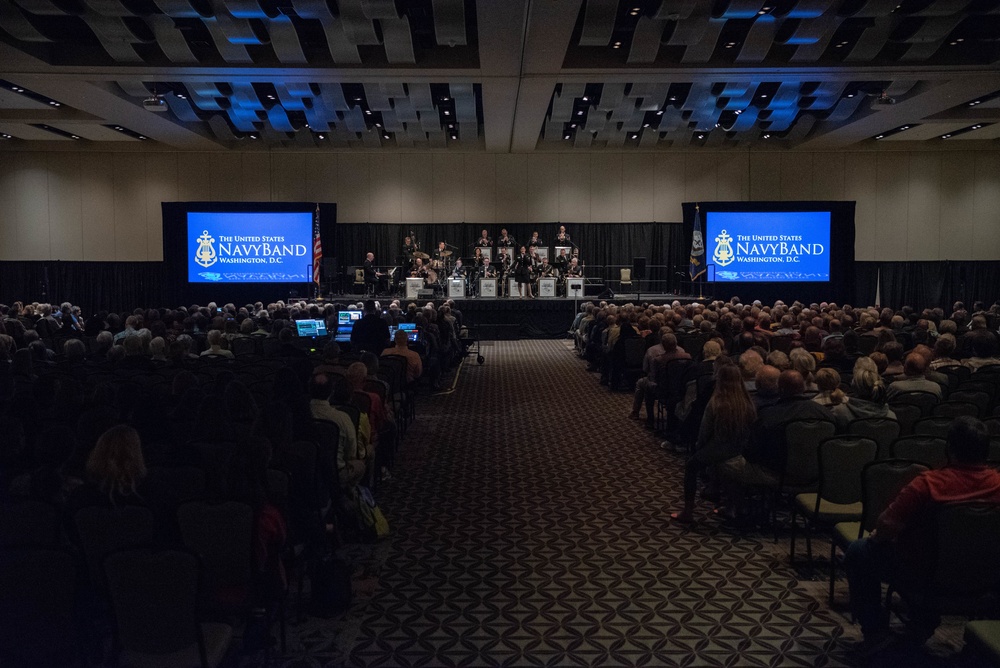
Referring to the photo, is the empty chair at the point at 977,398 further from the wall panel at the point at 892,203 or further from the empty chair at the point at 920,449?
the wall panel at the point at 892,203

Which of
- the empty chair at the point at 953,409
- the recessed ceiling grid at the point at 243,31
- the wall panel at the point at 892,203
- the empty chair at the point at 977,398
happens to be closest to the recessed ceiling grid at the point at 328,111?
the recessed ceiling grid at the point at 243,31

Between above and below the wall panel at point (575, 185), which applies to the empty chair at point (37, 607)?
below

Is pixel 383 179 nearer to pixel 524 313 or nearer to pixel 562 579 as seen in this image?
pixel 524 313

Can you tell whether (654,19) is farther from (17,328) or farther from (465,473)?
(17,328)

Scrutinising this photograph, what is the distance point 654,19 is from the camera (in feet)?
41.9

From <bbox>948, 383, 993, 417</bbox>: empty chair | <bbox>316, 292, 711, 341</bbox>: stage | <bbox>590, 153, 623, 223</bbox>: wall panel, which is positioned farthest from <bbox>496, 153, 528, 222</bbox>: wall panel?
<bbox>948, 383, 993, 417</bbox>: empty chair

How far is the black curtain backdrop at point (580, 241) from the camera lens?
24.4 metres

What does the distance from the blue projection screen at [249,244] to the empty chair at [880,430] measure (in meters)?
19.3

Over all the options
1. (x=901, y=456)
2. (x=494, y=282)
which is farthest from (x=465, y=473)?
(x=494, y=282)

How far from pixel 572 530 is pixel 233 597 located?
3.03 metres

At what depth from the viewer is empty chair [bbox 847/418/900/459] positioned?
521 centimetres

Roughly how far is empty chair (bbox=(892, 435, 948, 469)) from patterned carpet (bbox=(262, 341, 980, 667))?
92 centimetres

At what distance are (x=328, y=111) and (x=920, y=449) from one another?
17.1 meters

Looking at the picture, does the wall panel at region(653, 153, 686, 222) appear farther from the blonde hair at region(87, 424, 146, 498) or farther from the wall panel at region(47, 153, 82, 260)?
the blonde hair at region(87, 424, 146, 498)
